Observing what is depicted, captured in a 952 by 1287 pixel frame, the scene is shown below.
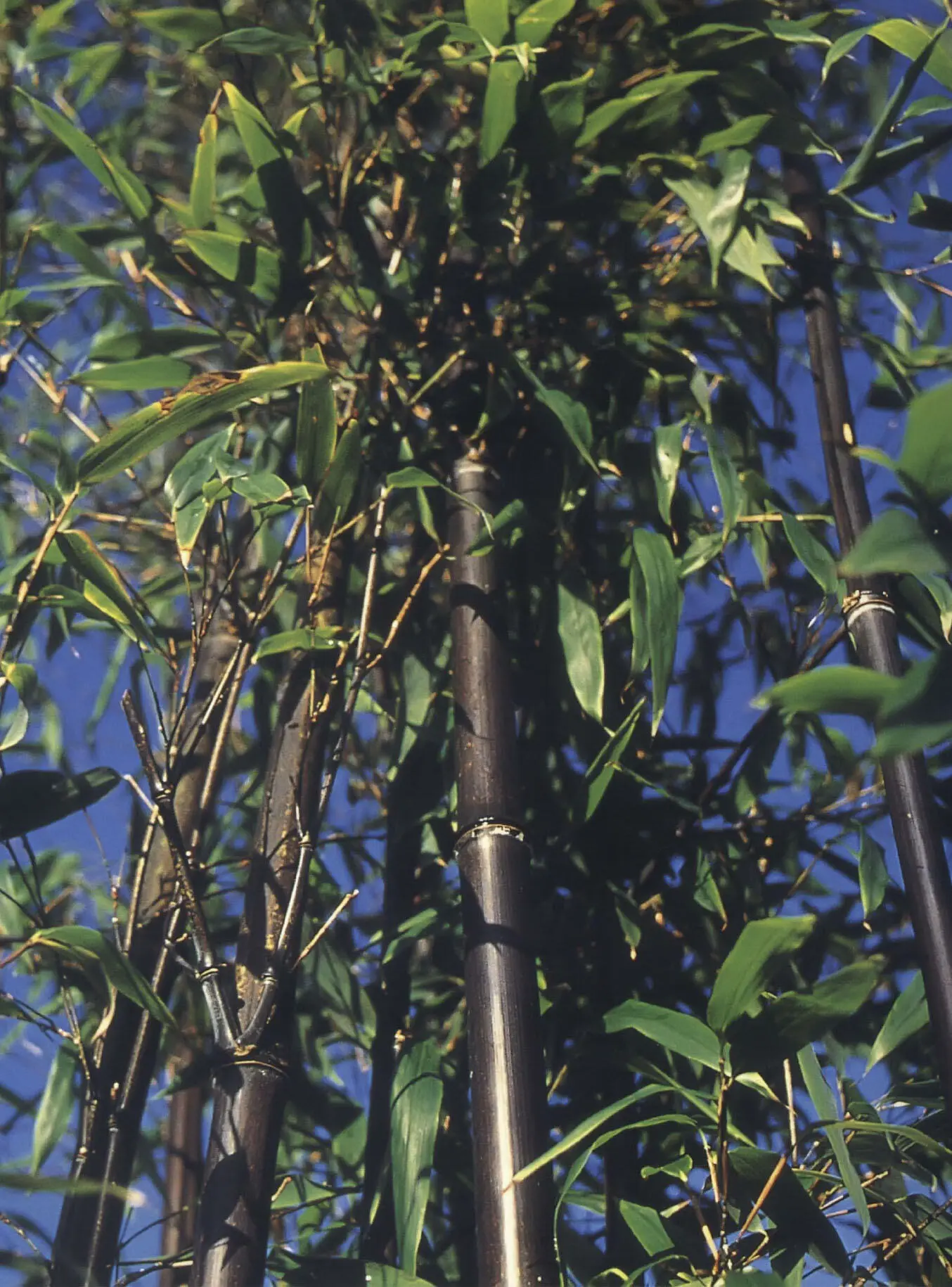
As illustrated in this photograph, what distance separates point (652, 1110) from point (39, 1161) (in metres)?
0.48

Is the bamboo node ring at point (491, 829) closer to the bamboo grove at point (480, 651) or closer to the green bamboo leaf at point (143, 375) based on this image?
the bamboo grove at point (480, 651)

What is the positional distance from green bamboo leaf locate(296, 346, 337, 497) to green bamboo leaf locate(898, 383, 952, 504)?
551mm

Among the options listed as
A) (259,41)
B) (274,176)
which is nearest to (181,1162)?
(274,176)

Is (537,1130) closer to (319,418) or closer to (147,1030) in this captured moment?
(147,1030)

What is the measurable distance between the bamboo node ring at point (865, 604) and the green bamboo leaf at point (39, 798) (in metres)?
0.56

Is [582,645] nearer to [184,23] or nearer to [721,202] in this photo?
[721,202]

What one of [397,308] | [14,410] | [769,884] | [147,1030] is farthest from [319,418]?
[14,410]

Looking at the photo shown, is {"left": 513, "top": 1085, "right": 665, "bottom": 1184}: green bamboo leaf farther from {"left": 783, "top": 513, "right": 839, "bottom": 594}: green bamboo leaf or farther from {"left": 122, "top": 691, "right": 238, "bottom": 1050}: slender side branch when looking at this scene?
{"left": 783, "top": 513, "right": 839, "bottom": 594}: green bamboo leaf

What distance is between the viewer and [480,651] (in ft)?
3.27

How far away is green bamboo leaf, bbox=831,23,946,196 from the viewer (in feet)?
3.25

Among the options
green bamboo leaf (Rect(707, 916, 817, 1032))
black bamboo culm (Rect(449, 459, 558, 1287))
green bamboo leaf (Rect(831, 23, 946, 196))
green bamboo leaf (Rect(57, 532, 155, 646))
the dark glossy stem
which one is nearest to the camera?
green bamboo leaf (Rect(707, 916, 817, 1032))

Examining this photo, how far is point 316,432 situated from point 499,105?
319mm

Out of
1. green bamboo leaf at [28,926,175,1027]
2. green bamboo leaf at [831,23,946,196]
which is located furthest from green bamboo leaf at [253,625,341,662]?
green bamboo leaf at [831,23,946,196]

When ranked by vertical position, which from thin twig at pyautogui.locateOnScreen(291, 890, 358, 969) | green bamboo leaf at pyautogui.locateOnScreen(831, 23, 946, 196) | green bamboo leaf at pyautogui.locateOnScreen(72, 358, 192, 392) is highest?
green bamboo leaf at pyautogui.locateOnScreen(831, 23, 946, 196)
